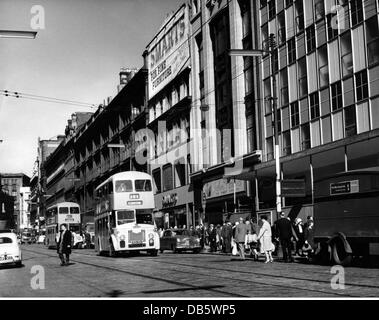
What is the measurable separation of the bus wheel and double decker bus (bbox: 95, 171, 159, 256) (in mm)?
13387

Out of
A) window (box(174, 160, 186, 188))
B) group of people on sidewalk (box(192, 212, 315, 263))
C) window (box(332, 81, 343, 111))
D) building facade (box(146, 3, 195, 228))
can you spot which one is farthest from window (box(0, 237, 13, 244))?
window (box(174, 160, 186, 188))

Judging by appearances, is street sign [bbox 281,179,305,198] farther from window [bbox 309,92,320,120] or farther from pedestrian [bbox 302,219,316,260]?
window [bbox 309,92,320,120]

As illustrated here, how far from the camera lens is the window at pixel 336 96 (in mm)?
27656

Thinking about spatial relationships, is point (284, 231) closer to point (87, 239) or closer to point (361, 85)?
point (361, 85)

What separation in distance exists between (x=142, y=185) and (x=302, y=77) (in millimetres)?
10075

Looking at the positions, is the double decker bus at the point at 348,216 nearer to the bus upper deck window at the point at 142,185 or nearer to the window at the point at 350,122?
the window at the point at 350,122

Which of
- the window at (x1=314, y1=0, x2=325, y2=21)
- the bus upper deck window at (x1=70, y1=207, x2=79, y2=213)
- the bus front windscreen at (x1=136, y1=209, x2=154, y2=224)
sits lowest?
the bus front windscreen at (x1=136, y1=209, x2=154, y2=224)

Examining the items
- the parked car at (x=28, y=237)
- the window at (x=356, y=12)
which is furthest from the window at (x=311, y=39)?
the parked car at (x=28, y=237)

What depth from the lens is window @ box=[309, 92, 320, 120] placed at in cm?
2964

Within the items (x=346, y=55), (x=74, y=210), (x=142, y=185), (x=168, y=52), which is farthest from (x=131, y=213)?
(x=74, y=210)

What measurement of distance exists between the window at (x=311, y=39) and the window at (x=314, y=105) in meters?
2.34

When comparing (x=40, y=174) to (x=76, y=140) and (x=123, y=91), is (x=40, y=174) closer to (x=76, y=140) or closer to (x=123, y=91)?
(x=76, y=140)

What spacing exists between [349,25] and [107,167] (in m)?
50.9
